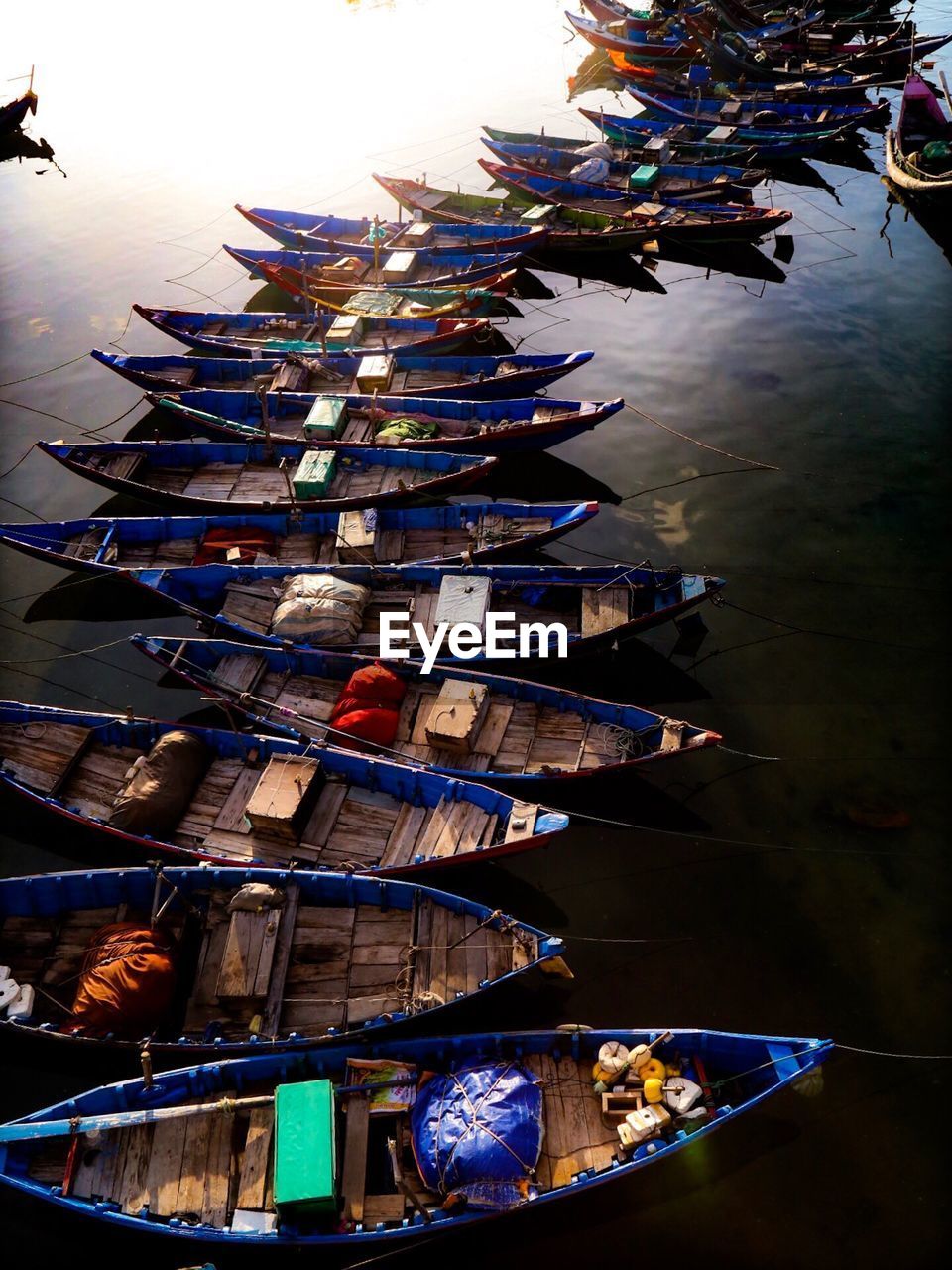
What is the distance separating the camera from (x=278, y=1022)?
50.6 ft

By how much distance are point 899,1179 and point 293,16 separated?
11161cm

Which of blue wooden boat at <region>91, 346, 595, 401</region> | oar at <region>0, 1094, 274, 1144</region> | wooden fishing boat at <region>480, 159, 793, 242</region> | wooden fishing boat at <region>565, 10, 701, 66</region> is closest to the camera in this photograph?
oar at <region>0, 1094, 274, 1144</region>

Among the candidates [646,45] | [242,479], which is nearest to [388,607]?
[242,479]

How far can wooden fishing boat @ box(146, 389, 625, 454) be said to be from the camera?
92.1 ft

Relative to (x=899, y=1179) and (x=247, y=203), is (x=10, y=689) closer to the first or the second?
(x=899, y=1179)

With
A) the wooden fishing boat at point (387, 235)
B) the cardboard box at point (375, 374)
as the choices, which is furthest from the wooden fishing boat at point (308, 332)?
the wooden fishing boat at point (387, 235)

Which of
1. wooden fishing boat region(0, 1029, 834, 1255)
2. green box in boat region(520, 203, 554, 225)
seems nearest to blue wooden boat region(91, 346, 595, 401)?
green box in boat region(520, 203, 554, 225)

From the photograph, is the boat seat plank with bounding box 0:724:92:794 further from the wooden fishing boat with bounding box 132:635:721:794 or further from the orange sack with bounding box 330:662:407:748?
the orange sack with bounding box 330:662:407:748

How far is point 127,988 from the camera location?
49.3ft

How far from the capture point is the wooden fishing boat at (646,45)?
62094 mm

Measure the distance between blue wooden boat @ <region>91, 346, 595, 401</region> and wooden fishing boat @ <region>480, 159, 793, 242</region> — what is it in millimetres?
15706

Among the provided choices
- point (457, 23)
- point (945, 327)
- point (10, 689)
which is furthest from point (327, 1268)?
point (457, 23)

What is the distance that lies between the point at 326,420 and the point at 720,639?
15.0 m

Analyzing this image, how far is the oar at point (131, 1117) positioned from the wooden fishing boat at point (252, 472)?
16.6m
